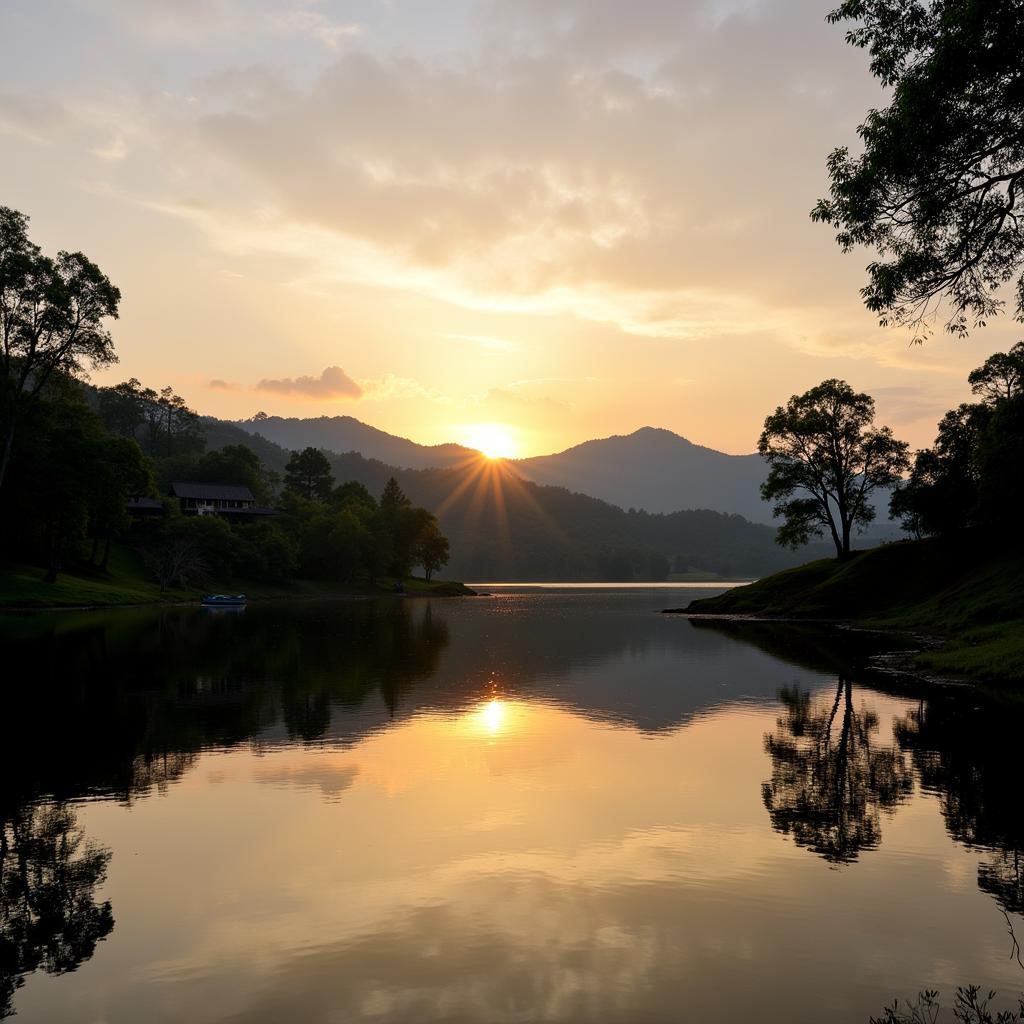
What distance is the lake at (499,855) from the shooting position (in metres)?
11.2

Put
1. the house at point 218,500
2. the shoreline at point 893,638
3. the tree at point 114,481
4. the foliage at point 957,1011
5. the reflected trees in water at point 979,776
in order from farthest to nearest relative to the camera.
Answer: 1. the house at point 218,500
2. the tree at point 114,481
3. the shoreline at point 893,638
4. the reflected trees in water at point 979,776
5. the foliage at point 957,1011

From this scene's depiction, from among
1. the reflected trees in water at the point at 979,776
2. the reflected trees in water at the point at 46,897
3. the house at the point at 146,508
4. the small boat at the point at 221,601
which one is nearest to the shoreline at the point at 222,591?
the small boat at the point at 221,601

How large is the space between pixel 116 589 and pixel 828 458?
97.4 m

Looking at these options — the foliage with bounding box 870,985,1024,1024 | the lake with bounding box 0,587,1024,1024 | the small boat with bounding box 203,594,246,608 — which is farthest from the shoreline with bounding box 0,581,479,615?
the foliage with bounding box 870,985,1024,1024

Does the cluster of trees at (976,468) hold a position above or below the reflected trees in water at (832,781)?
above

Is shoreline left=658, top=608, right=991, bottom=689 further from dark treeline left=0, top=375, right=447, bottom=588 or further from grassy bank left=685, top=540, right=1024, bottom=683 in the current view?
dark treeline left=0, top=375, right=447, bottom=588

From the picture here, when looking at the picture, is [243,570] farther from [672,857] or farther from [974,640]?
[672,857]

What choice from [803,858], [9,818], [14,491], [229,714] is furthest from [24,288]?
[803,858]

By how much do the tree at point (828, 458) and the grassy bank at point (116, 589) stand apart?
285ft

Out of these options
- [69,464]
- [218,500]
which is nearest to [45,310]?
[69,464]

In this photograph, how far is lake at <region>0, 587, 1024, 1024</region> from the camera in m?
11.2

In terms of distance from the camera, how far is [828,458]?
355 feet

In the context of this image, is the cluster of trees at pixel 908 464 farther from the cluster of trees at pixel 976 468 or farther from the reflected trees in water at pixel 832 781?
the reflected trees in water at pixel 832 781

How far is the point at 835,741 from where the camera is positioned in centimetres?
2828
